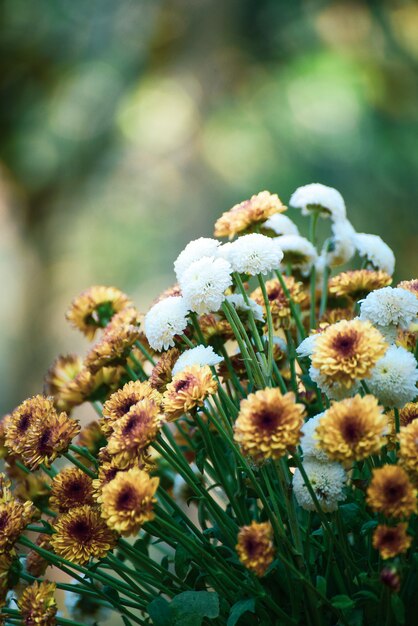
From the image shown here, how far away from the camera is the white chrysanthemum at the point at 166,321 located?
Answer: 1.46 feet

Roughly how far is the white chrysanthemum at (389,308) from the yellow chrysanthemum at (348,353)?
43 millimetres

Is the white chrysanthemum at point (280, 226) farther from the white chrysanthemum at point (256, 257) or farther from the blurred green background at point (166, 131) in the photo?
the blurred green background at point (166, 131)

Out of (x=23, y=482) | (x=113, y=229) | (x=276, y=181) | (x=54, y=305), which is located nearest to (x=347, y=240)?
(x=23, y=482)

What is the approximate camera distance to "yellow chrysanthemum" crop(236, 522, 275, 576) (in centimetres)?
34

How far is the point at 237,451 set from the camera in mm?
415

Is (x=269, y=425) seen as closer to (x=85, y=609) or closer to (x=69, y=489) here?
(x=69, y=489)

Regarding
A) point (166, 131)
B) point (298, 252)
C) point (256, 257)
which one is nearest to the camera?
point (256, 257)

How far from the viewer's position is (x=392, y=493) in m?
0.34

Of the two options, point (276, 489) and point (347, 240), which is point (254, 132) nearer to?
point (347, 240)

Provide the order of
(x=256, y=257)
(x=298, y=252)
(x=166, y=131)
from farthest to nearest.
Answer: (x=166, y=131), (x=298, y=252), (x=256, y=257)

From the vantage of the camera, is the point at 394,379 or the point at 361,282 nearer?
the point at 394,379

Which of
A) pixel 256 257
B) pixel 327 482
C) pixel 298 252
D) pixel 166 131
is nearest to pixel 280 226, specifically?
pixel 298 252

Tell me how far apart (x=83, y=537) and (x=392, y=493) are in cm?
16

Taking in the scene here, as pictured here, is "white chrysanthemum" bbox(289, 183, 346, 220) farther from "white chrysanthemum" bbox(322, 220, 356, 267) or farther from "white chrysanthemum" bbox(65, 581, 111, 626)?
"white chrysanthemum" bbox(65, 581, 111, 626)
